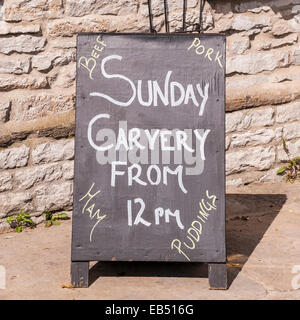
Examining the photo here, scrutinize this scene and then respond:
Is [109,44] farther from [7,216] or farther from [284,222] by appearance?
[284,222]

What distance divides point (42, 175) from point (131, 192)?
49.3 inches

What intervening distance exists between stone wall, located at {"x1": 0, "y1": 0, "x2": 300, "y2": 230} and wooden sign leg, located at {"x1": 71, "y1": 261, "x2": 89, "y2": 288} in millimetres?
1157

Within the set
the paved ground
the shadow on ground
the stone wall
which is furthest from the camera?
the stone wall

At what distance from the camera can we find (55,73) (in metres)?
4.07

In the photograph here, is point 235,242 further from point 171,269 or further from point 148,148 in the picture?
point 148,148

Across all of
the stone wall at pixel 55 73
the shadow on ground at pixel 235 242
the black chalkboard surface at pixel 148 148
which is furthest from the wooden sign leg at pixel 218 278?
the stone wall at pixel 55 73

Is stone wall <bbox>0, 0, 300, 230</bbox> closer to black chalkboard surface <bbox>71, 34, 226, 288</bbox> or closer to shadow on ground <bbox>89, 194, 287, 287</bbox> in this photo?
shadow on ground <bbox>89, 194, 287, 287</bbox>

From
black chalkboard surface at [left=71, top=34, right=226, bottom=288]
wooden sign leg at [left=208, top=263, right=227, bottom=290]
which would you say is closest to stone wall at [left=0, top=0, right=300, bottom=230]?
black chalkboard surface at [left=71, top=34, right=226, bottom=288]

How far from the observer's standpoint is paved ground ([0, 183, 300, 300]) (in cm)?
294

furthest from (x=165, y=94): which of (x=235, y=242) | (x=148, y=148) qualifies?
(x=235, y=242)

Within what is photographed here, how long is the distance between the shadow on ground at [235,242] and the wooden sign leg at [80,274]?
102mm

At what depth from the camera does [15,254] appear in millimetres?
3574

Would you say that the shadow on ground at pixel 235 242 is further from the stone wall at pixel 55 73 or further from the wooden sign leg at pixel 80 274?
the stone wall at pixel 55 73

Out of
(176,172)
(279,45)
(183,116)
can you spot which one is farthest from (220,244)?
(279,45)
